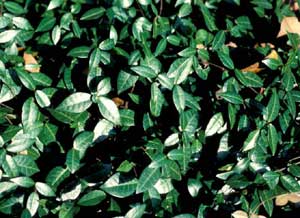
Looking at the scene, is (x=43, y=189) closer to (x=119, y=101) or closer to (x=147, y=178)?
(x=147, y=178)

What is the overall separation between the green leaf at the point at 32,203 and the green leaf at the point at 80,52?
1.61ft

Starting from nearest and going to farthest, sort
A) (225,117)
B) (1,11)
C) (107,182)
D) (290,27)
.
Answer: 1. (107,182)
2. (225,117)
3. (1,11)
4. (290,27)

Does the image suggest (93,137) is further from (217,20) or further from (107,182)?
(217,20)

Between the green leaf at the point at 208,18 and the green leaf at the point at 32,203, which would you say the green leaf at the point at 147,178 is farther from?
the green leaf at the point at 208,18

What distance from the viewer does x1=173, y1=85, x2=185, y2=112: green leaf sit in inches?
66.0

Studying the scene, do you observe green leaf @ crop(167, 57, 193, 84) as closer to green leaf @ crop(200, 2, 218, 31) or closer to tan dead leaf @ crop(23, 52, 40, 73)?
green leaf @ crop(200, 2, 218, 31)

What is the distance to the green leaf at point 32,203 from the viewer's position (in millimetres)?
1646

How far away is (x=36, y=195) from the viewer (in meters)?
1.66

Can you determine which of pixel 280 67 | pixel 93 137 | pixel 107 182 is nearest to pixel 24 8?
pixel 93 137

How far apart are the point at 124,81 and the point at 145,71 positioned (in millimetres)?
90

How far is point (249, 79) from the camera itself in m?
1.82

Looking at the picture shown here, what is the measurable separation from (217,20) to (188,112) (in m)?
→ 0.58

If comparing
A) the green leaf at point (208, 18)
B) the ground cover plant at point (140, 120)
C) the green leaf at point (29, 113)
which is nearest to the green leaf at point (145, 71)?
→ the ground cover plant at point (140, 120)

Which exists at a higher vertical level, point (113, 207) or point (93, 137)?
point (93, 137)
